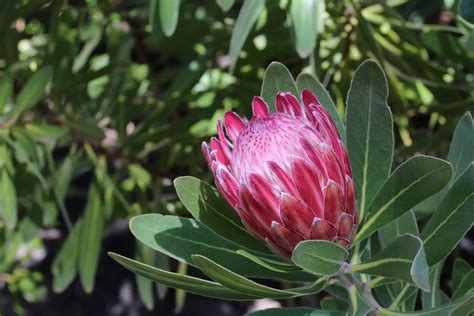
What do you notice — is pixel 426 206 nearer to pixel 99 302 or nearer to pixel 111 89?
pixel 111 89

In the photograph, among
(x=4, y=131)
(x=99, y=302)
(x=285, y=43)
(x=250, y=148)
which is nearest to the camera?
(x=250, y=148)

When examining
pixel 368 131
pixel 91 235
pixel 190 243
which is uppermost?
pixel 368 131

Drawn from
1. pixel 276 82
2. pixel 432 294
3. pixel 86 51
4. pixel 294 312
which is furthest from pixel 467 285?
pixel 86 51

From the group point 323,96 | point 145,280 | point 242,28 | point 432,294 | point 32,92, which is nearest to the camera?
point 323,96

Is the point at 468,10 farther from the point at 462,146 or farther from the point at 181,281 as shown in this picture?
the point at 181,281

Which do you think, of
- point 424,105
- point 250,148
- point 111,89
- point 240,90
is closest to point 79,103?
point 111,89
